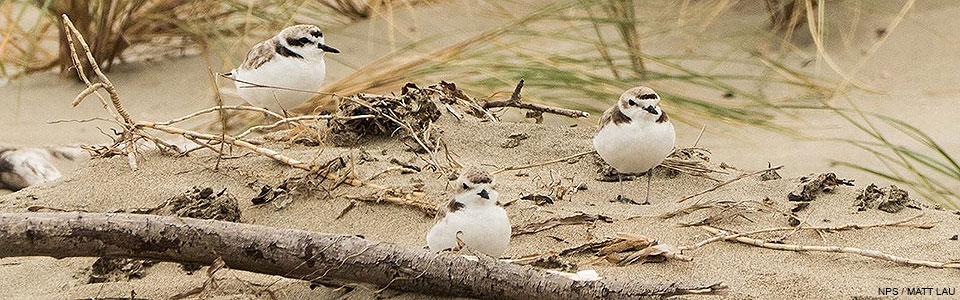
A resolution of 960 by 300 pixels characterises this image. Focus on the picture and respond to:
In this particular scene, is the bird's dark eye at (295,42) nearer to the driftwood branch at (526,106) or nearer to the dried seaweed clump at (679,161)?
the driftwood branch at (526,106)

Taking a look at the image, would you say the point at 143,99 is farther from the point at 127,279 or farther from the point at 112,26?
the point at 127,279

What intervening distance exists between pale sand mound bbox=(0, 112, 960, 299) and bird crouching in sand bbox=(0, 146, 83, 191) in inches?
48.2

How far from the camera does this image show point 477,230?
374cm

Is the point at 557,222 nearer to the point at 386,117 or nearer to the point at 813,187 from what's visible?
the point at 813,187

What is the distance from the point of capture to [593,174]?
5.27 meters

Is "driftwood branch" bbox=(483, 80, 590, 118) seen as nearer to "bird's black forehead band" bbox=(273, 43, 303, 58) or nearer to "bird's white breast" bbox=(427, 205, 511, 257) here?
"bird's black forehead band" bbox=(273, 43, 303, 58)

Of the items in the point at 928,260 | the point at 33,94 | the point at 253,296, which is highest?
the point at 928,260

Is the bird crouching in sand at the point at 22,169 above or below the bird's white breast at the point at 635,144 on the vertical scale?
below

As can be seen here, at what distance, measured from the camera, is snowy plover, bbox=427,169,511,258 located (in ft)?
12.3

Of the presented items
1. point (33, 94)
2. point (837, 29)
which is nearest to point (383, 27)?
point (33, 94)

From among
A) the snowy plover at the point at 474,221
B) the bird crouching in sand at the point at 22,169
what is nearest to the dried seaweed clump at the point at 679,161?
the snowy plover at the point at 474,221

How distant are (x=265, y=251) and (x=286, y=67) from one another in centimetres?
238

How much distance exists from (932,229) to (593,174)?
1.47 metres

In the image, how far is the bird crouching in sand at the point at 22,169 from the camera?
6109 mm
